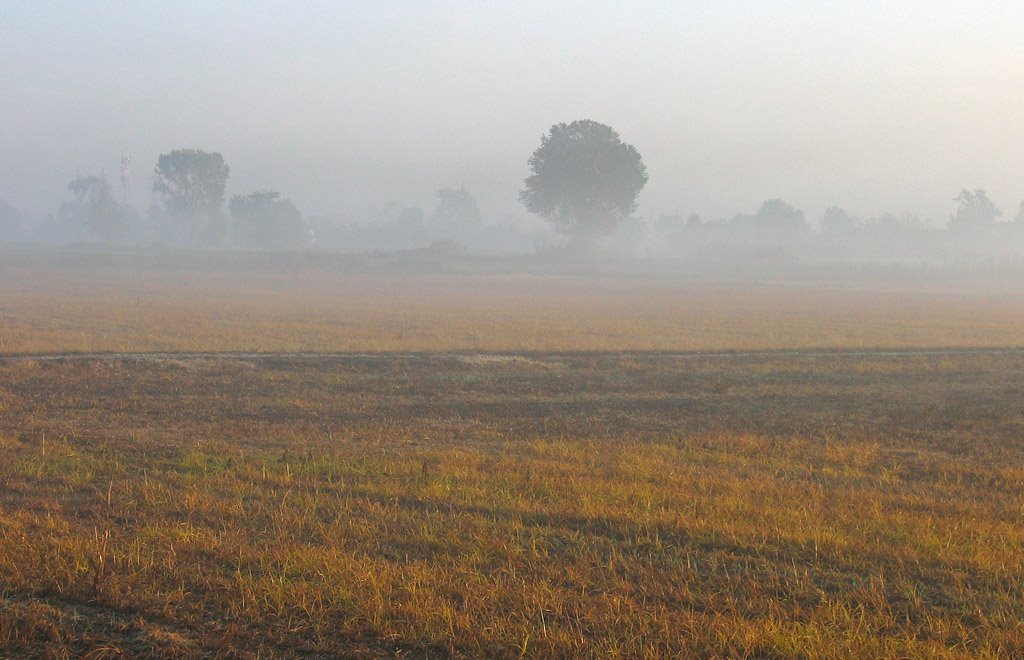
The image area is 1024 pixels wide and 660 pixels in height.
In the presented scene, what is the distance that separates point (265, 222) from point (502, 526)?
558 ft

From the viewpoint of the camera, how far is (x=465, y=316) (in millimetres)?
50875

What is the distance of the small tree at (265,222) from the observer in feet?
566

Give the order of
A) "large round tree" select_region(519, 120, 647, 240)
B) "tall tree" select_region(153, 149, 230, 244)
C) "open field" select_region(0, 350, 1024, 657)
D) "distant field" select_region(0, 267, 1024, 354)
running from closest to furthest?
"open field" select_region(0, 350, 1024, 657) → "distant field" select_region(0, 267, 1024, 354) → "large round tree" select_region(519, 120, 647, 240) → "tall tree" select_region(153, 149, 230, 244)

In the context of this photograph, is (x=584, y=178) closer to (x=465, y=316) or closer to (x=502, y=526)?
(x=465, y=316)

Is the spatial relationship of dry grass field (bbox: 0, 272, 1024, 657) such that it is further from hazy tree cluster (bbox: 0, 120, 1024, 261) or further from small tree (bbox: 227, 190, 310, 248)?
small tree (bbox: 227, 190, 310, 248)

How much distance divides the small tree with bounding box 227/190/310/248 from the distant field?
78.5 m

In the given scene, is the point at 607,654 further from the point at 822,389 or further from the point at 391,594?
the point at 822,389

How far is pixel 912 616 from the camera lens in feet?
26.2

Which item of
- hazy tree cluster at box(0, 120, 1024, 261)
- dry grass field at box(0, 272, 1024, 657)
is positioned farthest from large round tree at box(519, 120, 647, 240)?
dry grass field at box(0, 272, 1024, 657)

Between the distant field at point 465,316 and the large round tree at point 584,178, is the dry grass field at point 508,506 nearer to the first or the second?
the distant field at point 465,316

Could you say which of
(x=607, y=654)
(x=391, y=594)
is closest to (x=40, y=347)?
(x=391, y=594)

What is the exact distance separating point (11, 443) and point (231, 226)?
18014 centimetres

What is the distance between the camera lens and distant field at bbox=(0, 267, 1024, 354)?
3438 centimetres

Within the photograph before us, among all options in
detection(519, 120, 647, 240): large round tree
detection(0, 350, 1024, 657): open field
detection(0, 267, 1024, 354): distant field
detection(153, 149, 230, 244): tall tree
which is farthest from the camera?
detection(153, 149, 230, 244): tall tree
